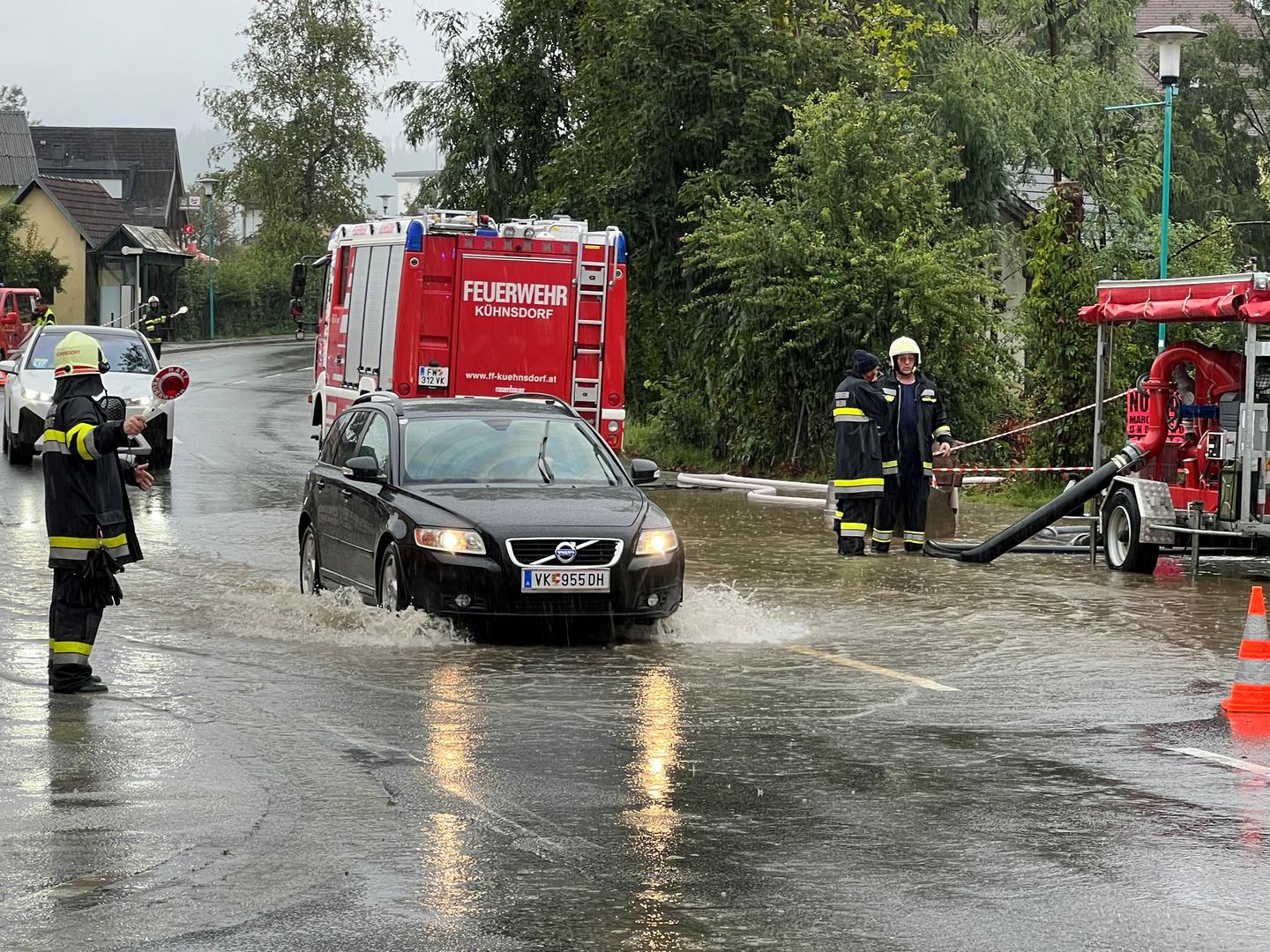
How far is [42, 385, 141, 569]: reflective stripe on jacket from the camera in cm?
1052

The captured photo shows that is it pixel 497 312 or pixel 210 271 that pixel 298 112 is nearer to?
pixel 210 271

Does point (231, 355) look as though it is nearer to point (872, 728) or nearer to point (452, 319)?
point (452, 319)

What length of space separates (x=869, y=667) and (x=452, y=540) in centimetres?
255

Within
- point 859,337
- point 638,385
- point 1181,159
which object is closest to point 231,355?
point 1181,159

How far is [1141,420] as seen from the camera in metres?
17.7

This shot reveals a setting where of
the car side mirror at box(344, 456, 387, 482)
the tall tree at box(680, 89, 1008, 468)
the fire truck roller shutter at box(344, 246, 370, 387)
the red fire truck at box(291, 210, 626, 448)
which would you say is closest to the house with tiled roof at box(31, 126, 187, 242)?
the tall tree at box(680, 89, 1008, 468)

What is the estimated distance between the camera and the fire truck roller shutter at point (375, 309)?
2270cm

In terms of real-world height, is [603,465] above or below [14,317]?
below

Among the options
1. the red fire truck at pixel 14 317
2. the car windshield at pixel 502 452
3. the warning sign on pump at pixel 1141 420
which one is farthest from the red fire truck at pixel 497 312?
the red fire truck at pixel 14 317

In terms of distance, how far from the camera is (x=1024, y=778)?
8.42 meters

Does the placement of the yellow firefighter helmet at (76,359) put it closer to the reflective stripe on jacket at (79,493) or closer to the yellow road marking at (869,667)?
the reflective stripe on jacket at (79,493)

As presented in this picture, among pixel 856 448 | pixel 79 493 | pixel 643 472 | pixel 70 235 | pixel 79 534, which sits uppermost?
pixel 70 235

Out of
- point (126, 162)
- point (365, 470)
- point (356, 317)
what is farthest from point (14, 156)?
point (365, 470)

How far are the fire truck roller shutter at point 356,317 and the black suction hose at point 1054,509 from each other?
8.46 meters
